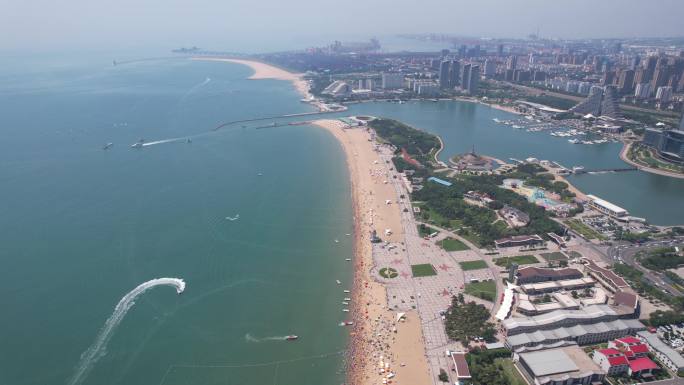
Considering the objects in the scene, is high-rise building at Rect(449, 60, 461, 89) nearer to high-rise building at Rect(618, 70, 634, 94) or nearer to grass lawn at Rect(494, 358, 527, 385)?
high-rise building at Rect(618, 70, 634, 94)

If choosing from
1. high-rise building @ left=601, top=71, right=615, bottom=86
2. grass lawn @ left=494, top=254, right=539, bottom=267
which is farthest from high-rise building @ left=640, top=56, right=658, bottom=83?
grass lawn @ left=494, top=254, right=539, bottom=267

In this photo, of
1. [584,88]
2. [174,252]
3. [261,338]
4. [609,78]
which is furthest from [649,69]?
[261,338]

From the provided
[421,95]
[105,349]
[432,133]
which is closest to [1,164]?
[105,349]

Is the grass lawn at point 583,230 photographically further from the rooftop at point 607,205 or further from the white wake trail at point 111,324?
the white wake trail at point 111,324

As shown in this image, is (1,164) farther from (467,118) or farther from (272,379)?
(467,118)

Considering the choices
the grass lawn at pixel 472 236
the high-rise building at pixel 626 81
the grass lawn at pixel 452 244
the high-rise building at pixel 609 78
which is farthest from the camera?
the high-rise building at pixel 609 78

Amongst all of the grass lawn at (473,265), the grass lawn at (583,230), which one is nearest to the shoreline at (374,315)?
the grass lawn at (473,265)
